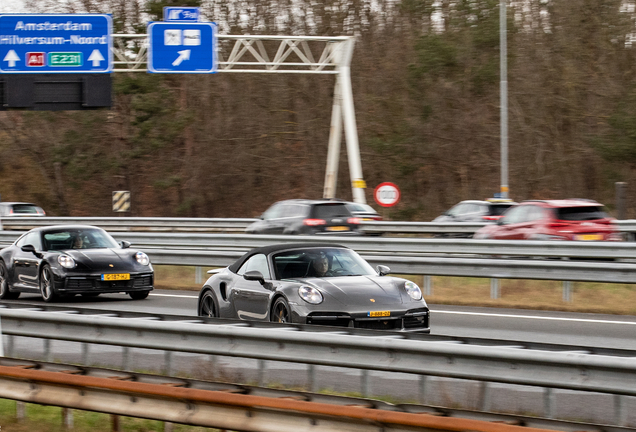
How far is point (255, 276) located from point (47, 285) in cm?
629

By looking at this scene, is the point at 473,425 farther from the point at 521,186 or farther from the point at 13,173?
the point at 13,173

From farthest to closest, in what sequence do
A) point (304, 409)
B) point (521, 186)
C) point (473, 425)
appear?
1. point (521, 186)
2. point (304, 409)
3. point (473, 425)

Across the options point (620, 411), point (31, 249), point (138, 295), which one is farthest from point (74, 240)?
point (620, 411)

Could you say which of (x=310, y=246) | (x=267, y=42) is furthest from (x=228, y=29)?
(x=310, y=246)

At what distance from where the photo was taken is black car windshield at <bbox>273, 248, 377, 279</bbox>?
1099cm

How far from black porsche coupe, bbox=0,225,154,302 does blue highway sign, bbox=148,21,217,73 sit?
12317 millimetres

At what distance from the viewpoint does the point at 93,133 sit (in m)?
46.2

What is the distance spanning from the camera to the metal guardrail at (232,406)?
15.4 feet

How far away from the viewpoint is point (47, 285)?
1588cm

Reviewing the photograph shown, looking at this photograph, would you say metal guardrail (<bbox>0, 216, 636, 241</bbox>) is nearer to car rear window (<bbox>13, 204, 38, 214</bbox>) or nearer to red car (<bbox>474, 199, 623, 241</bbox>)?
car rear window (<bbox>13, 204, 38, 214</bbox>)

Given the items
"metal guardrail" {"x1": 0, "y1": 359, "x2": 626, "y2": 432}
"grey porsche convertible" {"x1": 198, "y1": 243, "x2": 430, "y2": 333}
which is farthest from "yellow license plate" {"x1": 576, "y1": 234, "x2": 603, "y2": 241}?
"metal guardrail" {"x1": 0, "y1": 359, "x2": 626, "y2": 432}

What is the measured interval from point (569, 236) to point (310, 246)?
9.55 meters

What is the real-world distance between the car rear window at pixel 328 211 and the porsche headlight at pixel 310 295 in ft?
46.2

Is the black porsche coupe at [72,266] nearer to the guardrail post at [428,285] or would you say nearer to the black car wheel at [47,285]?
the black car wheel at [47,285]
